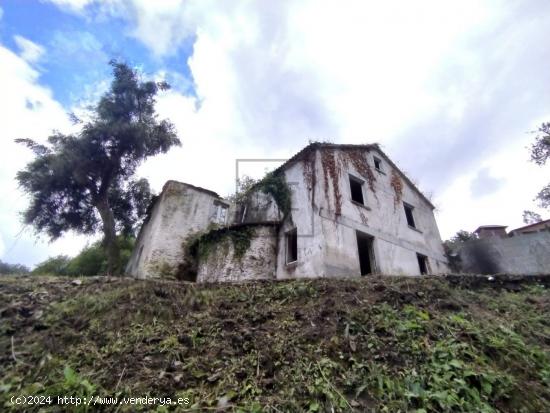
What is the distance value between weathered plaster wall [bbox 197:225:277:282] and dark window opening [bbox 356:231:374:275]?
3605 mm

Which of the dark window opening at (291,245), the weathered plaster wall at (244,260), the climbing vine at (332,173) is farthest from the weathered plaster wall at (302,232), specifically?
the climbing vine at (332,173)

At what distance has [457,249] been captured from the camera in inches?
619

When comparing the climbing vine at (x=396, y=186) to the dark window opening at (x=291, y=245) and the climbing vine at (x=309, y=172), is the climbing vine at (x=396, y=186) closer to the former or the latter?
the climbing vine at (x=309, y=172)

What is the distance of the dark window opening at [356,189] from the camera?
13.1m

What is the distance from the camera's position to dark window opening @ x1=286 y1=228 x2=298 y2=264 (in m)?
11.4

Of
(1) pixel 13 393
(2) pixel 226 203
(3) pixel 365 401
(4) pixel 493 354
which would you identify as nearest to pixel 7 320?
(1) pixel 13 393

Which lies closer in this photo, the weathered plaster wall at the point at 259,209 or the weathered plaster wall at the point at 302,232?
the weathered plaster wall at the point at 302,232

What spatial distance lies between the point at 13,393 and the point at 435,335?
21.0ft

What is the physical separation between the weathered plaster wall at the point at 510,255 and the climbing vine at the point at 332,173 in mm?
8798

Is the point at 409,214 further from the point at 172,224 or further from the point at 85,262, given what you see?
the point at 85,262

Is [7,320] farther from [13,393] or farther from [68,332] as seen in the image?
[13,393]

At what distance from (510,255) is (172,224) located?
16390 mm

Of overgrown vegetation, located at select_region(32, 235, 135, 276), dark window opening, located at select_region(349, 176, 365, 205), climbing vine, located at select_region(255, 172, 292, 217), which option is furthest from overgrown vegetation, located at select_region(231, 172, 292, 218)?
overgrown vegetation, located at select_region(32, 235, 135, 276)

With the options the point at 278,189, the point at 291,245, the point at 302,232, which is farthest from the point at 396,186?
the point at 291,245
